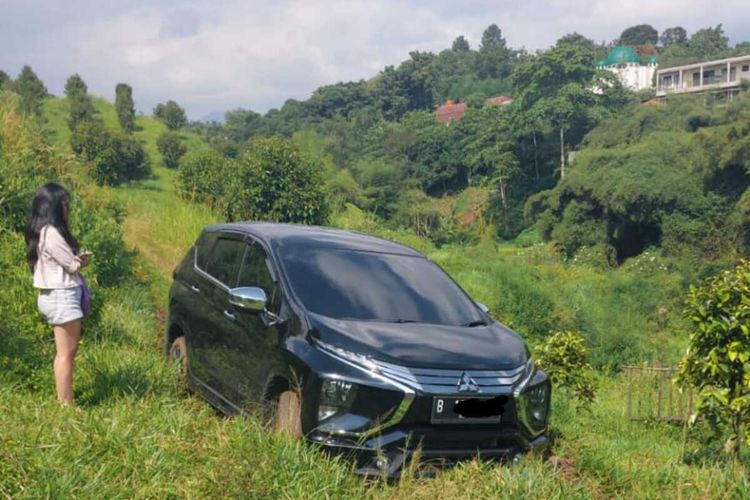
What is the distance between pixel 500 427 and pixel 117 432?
2158 mm

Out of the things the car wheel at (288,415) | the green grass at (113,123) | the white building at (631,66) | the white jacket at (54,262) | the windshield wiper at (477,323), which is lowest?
the car wheel at (288,415)

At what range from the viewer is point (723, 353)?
6.19 meters

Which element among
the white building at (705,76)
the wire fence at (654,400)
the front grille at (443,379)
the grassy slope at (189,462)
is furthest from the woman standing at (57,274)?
the white building at (705,76)

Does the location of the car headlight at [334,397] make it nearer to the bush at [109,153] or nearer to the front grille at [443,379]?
the front grille at [443,379]

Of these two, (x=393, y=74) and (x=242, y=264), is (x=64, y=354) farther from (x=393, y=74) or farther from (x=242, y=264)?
(x=393, y=74)

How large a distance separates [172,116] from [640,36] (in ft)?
416

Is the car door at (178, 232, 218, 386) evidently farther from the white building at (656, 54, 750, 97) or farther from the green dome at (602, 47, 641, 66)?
the green dome at (602, 47, 641, 66)

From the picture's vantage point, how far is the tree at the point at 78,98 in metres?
31.5

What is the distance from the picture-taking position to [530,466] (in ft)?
14.0

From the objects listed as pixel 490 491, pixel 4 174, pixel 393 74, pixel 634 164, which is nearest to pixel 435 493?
pixel 490 491

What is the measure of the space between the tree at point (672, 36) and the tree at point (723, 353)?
153 meters

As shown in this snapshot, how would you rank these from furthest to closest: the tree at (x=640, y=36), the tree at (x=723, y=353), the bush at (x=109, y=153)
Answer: the tree at (x=640, y=36) → the bush at (x=109, y=153) → the tree at (x=723, y=353)

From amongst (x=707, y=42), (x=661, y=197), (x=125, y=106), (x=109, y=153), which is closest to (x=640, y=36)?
(x=707, y=42)

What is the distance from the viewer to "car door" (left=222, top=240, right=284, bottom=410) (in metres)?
4.93
